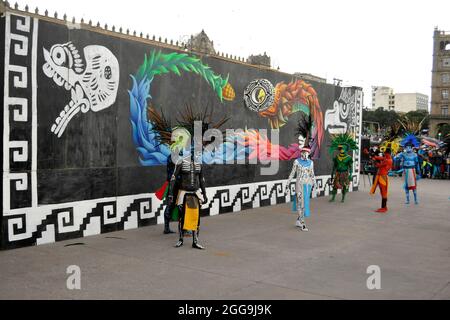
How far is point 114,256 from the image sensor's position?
7.67m

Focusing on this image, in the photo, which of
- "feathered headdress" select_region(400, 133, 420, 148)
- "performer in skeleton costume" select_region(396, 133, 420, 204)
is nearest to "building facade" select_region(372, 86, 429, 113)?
"feathered headdress" select_region(400, 133, 420, 148)

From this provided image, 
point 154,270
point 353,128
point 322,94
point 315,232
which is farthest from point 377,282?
point 353,128

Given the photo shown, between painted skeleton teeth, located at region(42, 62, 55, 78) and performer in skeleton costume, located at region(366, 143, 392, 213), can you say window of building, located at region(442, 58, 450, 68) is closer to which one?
performer in skeleton costume, located at region(366, 143, 392, 213)

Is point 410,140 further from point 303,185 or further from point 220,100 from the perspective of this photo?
point 220,100

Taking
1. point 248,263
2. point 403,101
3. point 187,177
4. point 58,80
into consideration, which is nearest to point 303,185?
point 187,177

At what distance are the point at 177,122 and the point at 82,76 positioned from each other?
8.64 feet

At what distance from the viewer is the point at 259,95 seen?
13734 mm

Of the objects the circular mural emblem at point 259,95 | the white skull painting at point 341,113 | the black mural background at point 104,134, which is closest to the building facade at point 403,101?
the white skull painting at point 341,113

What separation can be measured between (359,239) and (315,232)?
979mm

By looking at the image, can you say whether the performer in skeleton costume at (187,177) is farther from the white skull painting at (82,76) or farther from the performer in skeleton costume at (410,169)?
the performer in skeleton costume at (410,169)

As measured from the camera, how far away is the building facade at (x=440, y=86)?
88000mm

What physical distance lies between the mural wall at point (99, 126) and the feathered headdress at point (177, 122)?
0.54 feet

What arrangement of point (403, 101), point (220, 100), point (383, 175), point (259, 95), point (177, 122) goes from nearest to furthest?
point (177, 122), point (220, 100), point (383, 175), point (259, 95), point (403, 101)
